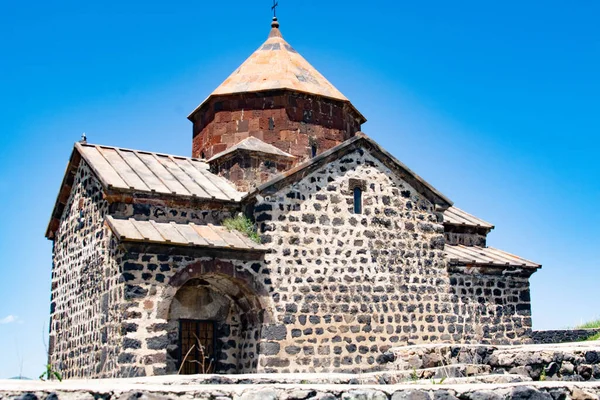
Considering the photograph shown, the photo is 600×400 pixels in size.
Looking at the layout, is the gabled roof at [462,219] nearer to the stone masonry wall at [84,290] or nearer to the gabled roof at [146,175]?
the gabled roof at [146,175]

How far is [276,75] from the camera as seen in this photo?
16.0 m

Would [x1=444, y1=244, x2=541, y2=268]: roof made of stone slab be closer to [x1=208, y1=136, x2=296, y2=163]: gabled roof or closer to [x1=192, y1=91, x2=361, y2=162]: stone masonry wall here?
[x1=192, y1=91, x2=361, y2=162]: stone masonry wall

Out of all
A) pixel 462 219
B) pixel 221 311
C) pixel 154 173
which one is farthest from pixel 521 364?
pixel 462 219

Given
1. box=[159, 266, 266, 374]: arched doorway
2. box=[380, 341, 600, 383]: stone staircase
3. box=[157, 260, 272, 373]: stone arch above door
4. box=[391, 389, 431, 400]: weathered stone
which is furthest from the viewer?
box=[159, 266, 266, 374]: arched doorway

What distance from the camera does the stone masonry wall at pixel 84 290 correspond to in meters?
11.4

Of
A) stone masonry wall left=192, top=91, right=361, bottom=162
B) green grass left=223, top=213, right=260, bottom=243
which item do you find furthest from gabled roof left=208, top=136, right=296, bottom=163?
green grass left=223, top=213, right=260, bottom=243

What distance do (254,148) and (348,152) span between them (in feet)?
6.81

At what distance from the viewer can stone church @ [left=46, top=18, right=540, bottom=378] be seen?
11.5m

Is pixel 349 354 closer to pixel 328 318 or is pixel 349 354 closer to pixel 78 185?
pixel 328 318

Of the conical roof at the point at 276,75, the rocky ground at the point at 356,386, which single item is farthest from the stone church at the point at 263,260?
the rocky ground at the point at 356,386

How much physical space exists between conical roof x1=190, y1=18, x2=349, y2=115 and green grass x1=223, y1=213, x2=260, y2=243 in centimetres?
397

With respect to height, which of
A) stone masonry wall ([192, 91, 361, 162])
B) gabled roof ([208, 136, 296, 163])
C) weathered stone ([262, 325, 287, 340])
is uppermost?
stone masonry wall ([192, 91, 361, 162])

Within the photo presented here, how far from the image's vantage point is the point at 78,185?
1397 cm

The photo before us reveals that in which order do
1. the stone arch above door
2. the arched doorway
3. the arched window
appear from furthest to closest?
the arched window, the arched doorway, the stone arch above door
